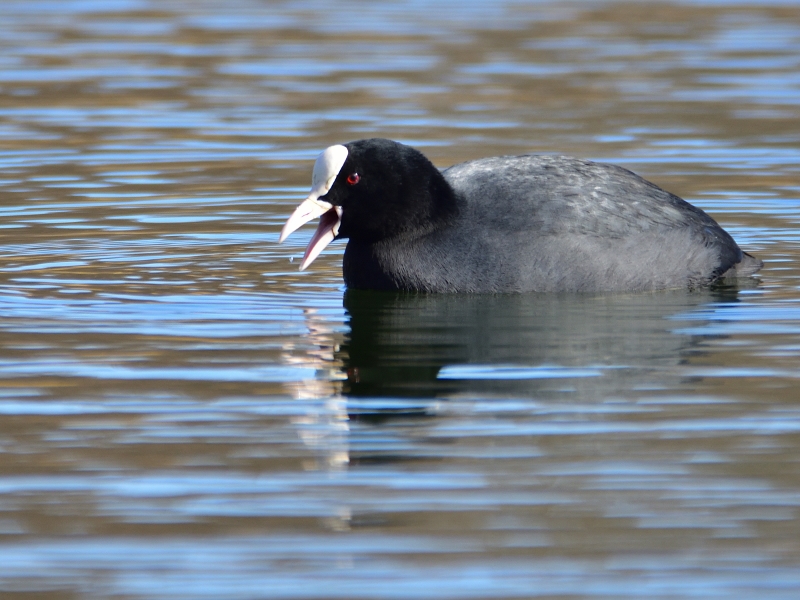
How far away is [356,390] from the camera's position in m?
6.14

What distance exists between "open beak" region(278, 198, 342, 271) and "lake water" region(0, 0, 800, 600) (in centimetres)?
29

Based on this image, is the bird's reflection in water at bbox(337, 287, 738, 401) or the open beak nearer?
the bird's reflection in water at bbox(337, 287, 738, 401)

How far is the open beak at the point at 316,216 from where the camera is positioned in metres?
7.72

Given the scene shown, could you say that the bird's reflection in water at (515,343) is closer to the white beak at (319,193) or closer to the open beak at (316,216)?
the open beak at (316,216)

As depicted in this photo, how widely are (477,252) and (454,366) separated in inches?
59.1

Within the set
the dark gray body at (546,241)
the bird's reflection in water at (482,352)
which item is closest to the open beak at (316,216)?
the dark gray body at (546,241)

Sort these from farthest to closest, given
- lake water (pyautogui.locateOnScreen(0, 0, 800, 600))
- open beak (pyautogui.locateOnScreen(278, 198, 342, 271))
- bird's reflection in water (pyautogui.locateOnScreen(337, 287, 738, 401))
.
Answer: open beak (pyautogui.locateOnScreen(278, 198, 342, 271)) → bird's reflection in water (pyautogui.locateOnScreen(337, 287, 738, 401)) → lake water (pyautogui.locateOnScreen(0, 0, 800, 600))

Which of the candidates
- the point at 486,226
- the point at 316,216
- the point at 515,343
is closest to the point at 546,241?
the point at 486,226

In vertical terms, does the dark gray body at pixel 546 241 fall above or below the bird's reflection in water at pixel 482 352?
above

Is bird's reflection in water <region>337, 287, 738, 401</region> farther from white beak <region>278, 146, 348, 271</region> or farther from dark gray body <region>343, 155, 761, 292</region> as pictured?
white beak <region>278, 146, 348, 271</region>

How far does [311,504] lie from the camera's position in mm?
4730

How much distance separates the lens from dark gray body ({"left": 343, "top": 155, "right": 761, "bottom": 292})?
25.8 ft

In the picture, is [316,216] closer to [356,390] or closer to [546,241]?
[546,241]

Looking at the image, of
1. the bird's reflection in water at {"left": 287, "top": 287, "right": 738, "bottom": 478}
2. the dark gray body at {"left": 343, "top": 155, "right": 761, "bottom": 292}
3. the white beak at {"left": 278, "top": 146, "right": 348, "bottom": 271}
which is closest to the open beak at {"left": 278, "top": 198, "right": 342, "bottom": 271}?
the white beak at {"left": 278, "top": 146, "right": 348, "bottom": 271}
